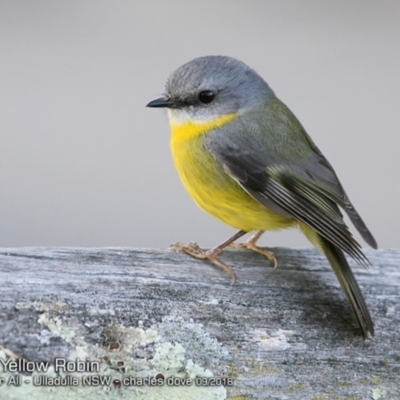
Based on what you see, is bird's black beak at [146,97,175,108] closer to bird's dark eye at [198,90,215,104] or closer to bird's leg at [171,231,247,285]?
bird's dark eye at [198,90,215,104]

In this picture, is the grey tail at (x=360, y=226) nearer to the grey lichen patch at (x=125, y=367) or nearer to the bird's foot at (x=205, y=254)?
the bird's foot at (x=205, y=254)

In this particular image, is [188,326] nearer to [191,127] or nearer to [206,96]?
[191,127]

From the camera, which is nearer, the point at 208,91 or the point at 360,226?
the point at 360,226

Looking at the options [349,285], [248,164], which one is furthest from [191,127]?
[349,285]

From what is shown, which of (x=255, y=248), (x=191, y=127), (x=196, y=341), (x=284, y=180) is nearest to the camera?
(x=196, y=341)

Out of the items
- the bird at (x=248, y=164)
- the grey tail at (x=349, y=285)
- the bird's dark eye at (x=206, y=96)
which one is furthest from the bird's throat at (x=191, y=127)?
the grey tail at (x=349, y=285)

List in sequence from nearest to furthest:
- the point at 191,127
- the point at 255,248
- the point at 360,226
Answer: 1. the point at 360,226
2. the point at 255,248
3. the point at 191,127

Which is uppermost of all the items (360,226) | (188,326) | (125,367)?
(360,226)

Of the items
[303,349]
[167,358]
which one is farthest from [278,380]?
[167,358]

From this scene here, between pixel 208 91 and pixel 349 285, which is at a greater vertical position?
pixel 208 91
